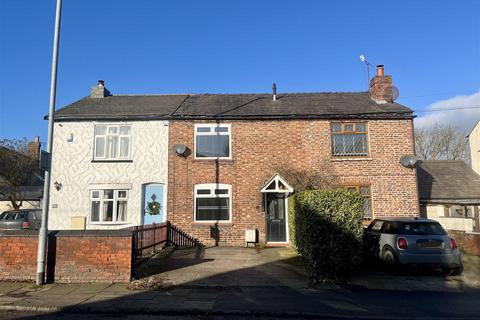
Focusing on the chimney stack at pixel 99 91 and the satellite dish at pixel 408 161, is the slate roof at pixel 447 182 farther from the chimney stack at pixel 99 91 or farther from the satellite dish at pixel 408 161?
the chimney stack at pixel 99 91

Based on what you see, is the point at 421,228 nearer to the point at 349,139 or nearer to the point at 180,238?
the point at 349,139

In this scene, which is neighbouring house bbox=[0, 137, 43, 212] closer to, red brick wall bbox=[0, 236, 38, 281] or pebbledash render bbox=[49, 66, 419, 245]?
pebbledash render bbox=[49, 66, 419, 245]

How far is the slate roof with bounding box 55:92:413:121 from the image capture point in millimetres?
17109

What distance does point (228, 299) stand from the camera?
766 cm

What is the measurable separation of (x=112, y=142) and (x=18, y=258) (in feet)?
28.2

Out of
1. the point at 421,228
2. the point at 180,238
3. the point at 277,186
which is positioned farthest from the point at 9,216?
the point at 421,228

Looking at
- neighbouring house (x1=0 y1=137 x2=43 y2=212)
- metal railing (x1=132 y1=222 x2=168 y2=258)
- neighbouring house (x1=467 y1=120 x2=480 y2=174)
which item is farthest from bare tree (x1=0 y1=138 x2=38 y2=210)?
neighbouring house (x1=467 y1=120 x2=480 y2=174)

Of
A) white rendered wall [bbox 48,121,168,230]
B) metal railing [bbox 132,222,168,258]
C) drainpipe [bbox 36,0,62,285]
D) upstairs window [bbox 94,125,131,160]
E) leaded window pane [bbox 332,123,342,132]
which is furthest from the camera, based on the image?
leaded window pane [bbox 332,123,342,132]

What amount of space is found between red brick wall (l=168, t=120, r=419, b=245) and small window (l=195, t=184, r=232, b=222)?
251mm

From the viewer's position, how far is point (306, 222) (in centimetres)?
958

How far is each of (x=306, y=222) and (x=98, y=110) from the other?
12382 mm

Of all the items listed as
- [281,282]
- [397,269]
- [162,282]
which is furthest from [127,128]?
[397,269]

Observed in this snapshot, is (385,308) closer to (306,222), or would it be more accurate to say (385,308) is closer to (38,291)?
(306,222)

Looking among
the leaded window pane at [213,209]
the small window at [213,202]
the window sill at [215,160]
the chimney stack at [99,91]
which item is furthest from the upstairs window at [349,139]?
the chimney stack at [99,91]
